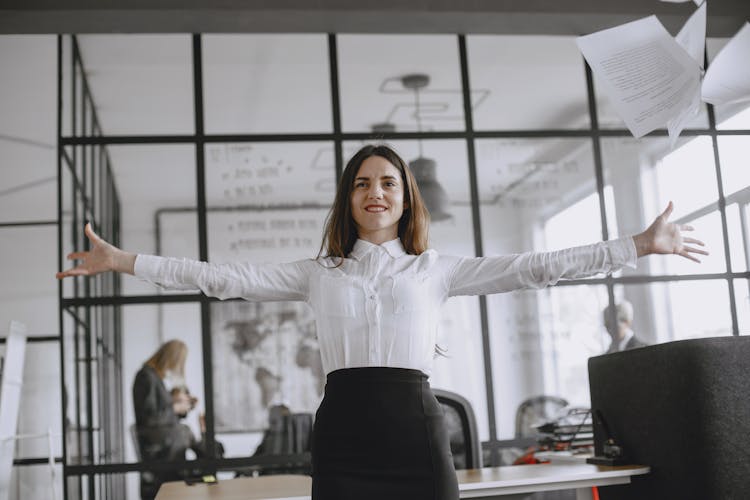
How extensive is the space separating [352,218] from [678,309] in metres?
3.82

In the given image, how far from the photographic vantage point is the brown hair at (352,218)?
2127mm

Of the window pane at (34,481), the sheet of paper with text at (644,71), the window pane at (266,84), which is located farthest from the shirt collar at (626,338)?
the sheet of paper with text at (644,71)

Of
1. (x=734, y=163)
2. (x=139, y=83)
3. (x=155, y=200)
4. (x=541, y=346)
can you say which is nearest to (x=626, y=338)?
(x=541, y=346)

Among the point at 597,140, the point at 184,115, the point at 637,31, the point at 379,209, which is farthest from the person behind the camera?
the point at 597,140

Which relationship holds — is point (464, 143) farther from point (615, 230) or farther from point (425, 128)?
point (615, 230)

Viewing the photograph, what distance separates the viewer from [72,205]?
4.96 m

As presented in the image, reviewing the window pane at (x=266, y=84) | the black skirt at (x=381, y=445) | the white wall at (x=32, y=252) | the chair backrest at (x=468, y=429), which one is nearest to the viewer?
the black skirt at (x=381, y=445)

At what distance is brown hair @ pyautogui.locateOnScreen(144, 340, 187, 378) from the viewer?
16.1 feet

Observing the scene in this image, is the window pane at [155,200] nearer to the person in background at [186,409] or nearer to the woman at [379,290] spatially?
the person in background at [186,409]

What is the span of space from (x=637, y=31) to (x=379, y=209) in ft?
2.67

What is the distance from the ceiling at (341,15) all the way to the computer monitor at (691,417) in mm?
3022

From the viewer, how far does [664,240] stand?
6.56 feet

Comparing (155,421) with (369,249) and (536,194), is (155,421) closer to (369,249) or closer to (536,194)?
(536,194)

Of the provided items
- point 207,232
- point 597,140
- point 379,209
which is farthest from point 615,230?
point 379,209
